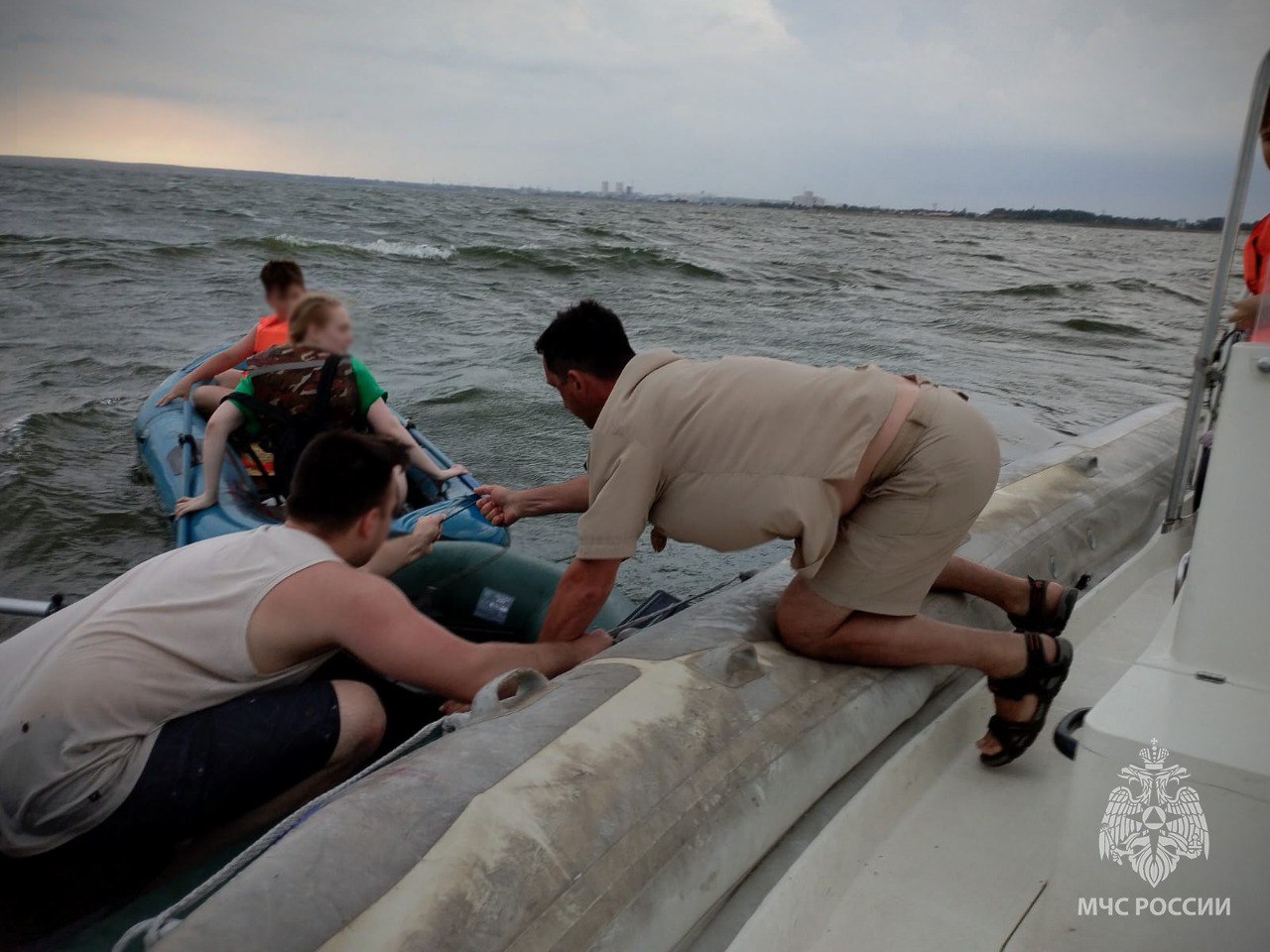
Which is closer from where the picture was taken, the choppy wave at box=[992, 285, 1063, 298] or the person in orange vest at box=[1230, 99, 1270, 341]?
the person in orange vest at box=[1230, 99, 1270, 341]

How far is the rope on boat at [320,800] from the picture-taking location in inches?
52.1

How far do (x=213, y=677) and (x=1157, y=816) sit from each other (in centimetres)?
169

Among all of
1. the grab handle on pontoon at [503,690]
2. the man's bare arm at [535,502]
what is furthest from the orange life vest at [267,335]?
the grab handle on pontoon at [503,690]

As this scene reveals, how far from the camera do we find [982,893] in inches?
70.6

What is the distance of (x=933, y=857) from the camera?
1.90 metres

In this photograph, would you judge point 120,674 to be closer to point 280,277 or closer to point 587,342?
point 280,277

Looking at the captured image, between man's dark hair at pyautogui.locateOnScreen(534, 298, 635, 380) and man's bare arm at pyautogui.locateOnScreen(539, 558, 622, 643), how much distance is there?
1.63 ft

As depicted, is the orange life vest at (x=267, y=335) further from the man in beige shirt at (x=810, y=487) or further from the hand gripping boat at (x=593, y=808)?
the hand gripping boat at (x=593, y=808)

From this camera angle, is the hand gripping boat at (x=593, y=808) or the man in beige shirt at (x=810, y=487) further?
the man in beige shirt at (x=810, y=487)

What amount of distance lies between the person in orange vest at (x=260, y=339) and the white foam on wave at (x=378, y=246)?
0.51 metres

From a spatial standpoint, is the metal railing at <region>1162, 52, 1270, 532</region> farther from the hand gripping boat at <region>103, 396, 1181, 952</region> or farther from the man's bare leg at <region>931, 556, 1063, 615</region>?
the hand gripping boat at <region>103, 396, 1181, 952</region>

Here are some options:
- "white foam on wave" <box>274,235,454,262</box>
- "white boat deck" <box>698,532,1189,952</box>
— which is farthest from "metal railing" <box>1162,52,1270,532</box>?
"white foam on wave" <box>274,235,454,262</box>

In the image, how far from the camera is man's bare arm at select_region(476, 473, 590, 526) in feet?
9.06

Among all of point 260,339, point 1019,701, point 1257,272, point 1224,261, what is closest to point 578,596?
point 1019,701
